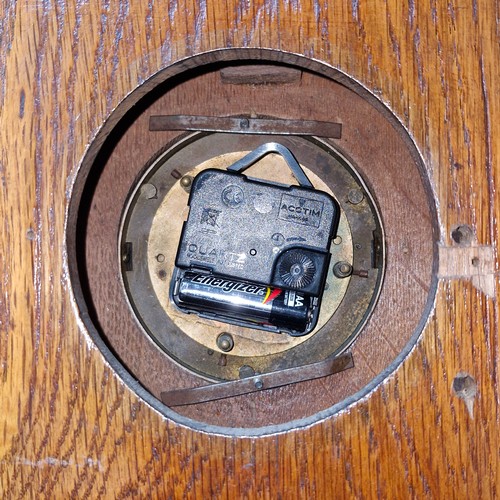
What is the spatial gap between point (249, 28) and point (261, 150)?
220mm

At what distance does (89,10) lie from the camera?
3.19 ft

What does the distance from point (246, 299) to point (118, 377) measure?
233 mm

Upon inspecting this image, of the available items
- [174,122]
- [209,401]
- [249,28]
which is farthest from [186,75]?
[209,401]

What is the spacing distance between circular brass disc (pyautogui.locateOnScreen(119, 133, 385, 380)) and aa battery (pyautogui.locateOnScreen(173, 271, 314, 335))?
55 mm

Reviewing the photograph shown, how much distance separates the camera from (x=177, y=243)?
46.5 inches

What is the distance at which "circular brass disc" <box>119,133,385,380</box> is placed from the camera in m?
1.17

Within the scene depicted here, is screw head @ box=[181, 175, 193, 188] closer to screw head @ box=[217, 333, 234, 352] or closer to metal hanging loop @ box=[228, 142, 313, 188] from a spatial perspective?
metal hanging loop @ box=[228, 142, 313, 188]

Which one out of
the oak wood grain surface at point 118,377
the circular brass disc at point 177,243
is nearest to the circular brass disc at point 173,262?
the circular brass disc at point 177,243

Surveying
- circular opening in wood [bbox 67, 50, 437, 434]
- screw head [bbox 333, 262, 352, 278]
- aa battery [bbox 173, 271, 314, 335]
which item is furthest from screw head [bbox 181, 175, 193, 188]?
screw head [bbox 333, 262, 352, 278]

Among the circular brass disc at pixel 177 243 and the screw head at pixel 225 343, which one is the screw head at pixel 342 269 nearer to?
the circular brass disc at pixel 177 243

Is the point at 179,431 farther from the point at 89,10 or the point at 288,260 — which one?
the point at 89,10

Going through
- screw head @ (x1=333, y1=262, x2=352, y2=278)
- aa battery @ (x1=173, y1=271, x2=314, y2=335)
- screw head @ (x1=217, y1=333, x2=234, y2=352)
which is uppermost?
Answer: screw head @ (x1=333, y1=262, x2=352, y2=278)

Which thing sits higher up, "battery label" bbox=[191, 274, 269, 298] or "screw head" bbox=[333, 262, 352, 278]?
"screw head" bbox=[333, 262, 352, 278]

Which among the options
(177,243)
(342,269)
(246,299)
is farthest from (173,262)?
(342,269)
